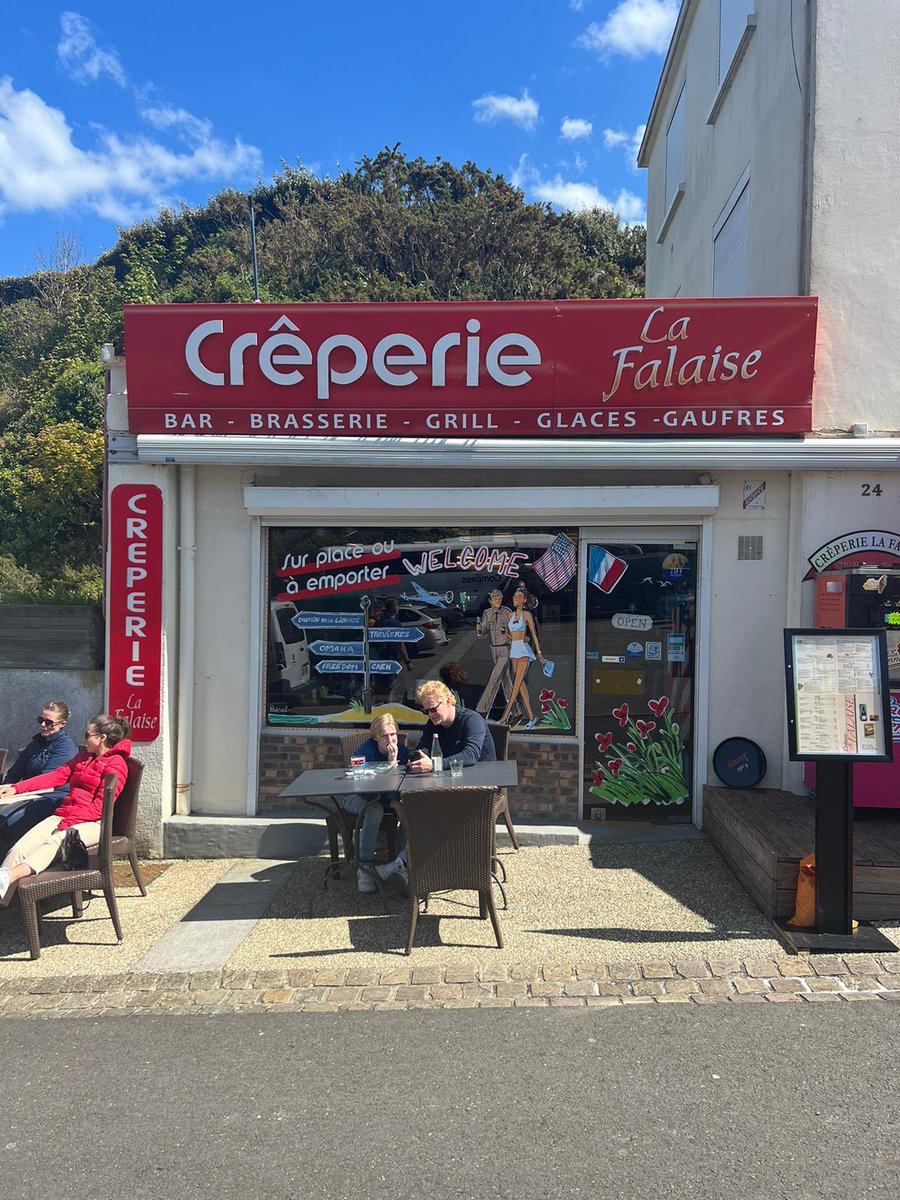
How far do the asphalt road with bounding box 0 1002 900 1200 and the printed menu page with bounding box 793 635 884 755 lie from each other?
4.42ft

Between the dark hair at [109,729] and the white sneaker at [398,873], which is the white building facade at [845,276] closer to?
the white sneaker at [398,873]

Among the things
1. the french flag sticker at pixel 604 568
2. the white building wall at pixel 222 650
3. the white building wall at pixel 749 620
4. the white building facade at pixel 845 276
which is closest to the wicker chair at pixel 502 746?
the french flag sticker at pixel 604 568

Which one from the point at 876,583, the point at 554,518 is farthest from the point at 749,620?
the point at 554,518

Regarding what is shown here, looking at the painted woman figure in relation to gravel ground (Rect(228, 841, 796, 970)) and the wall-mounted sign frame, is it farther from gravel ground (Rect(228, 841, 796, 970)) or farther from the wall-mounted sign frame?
the wall-mounted sign frame

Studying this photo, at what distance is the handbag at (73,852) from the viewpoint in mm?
5461

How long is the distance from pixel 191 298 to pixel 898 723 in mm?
35333

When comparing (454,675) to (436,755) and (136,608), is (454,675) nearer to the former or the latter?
(436,755)

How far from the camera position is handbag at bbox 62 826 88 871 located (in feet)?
17.9

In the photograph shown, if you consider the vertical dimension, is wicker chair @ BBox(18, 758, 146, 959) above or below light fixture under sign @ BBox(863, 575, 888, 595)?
below

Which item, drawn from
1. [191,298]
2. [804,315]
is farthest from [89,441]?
[804,315]

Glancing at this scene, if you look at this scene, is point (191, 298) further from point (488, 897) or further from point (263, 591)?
point (488, 897)

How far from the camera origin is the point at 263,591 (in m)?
7.36

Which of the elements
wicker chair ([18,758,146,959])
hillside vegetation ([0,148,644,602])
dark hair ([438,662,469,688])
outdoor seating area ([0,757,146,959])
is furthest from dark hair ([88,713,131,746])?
hillside vegetation ([0,148,644,602])

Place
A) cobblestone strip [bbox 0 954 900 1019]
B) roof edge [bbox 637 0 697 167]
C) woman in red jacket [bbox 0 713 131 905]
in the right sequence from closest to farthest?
cobblestone strip [bbox 0 954 900 1019], woman in red jacket [bbox 0 713 131 905], roof edge [bbox 637 0 697 167]
